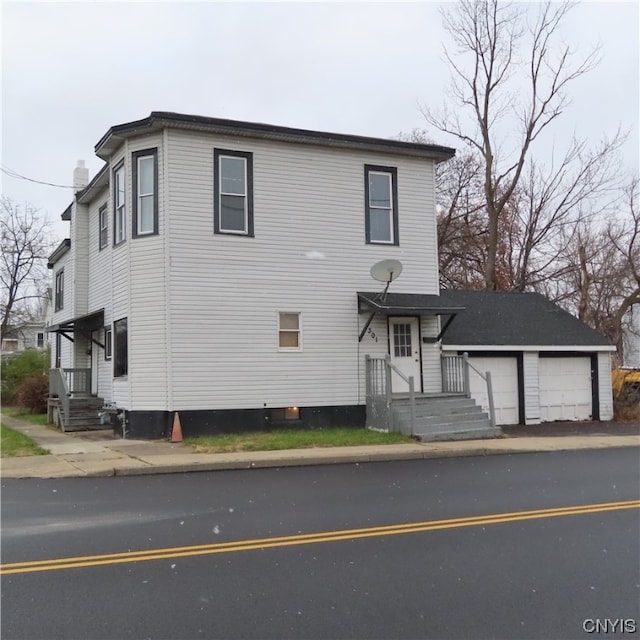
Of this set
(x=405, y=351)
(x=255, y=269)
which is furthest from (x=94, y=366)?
(x=405, y=351)

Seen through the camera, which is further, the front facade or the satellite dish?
the satellite dish

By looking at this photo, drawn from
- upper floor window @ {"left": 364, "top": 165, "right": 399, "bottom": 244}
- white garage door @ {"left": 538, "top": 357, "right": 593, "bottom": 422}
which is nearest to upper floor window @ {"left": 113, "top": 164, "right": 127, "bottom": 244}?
upper floor window @ {"left": 364, "top": 165, "right": 399, "bottom": 244}

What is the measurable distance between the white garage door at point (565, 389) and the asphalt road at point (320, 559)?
10062 mm

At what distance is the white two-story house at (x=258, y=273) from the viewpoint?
15242 mm

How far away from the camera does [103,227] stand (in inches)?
757

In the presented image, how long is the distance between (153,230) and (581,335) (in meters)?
13.2

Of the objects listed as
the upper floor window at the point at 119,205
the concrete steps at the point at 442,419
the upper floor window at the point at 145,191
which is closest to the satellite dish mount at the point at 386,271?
the concrete steps at the point at 442,419

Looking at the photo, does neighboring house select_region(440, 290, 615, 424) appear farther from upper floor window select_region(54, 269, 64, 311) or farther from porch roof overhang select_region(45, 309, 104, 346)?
upper floor window select_region(54, 269, 64, 311)

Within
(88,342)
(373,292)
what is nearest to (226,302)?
(373,292)

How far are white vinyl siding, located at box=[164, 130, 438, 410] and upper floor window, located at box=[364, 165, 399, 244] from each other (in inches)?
8.3

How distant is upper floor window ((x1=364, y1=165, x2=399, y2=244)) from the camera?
17.3 metres

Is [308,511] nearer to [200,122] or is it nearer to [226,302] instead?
[226,302]

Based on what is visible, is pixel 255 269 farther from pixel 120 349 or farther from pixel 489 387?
pixel 489 387

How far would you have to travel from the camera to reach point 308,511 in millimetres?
7699
